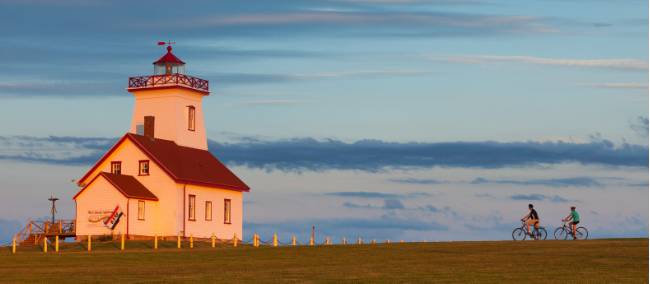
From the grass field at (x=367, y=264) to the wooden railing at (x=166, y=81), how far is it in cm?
2582

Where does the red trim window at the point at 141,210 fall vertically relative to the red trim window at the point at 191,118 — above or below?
below

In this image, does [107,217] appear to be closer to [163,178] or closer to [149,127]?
[163,178]

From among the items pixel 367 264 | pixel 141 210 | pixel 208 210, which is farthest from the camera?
pixel 208 210

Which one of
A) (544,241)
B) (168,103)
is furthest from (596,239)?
(168,103)

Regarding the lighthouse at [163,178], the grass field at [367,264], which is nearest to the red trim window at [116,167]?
the lighthouse at [163,178]

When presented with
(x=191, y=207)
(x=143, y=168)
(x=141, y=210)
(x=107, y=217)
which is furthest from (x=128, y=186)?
(x=191, y=207)

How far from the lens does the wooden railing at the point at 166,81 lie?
82688mm

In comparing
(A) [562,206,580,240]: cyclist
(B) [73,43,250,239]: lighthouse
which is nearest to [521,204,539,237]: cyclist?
(A) [562,206,580,240]: cyclist

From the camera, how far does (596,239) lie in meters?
55.7

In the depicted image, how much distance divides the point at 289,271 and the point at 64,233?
4032 centimetres

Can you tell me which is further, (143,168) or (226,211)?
(226,211)

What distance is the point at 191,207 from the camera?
7844cm

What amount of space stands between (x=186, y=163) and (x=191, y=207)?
3.21 m

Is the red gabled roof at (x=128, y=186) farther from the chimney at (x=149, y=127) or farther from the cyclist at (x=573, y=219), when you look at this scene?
the cyclist at (x=573, y=219)
